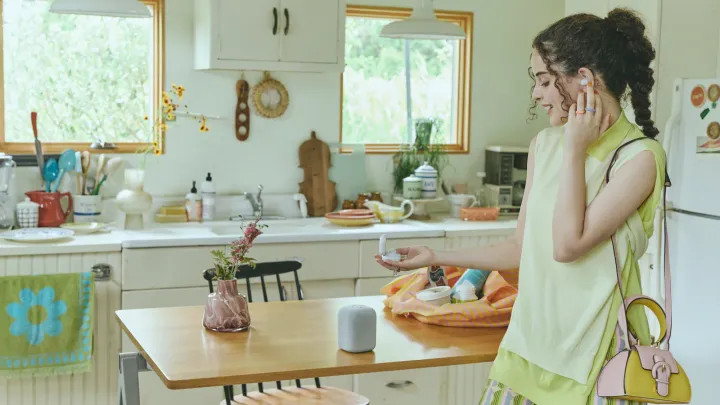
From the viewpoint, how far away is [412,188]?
481cm

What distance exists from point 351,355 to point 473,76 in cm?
310

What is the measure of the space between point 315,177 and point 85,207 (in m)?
1.19

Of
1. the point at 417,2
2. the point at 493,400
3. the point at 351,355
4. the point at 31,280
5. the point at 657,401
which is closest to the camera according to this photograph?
the point at 657,401

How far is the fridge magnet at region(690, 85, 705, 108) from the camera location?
151 inches

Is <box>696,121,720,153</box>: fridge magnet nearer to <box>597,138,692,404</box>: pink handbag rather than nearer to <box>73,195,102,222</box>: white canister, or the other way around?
<box>597,138,692,404</box>: pink handbag

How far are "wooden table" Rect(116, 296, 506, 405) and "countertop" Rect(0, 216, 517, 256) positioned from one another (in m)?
0.89

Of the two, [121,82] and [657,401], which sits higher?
[121,82]

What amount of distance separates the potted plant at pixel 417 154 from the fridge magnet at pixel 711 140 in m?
1.57

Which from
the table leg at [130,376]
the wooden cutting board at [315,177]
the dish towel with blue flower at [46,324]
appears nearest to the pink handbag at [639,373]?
the table leg at [130,376]

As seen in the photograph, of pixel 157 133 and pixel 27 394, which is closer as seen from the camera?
pixel 27 394

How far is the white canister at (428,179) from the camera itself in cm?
486

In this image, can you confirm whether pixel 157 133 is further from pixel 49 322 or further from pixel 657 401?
pixel 657 401

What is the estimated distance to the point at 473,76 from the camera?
518cm

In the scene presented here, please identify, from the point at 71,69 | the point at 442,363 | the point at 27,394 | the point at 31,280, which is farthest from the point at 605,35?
the point at 71,69
